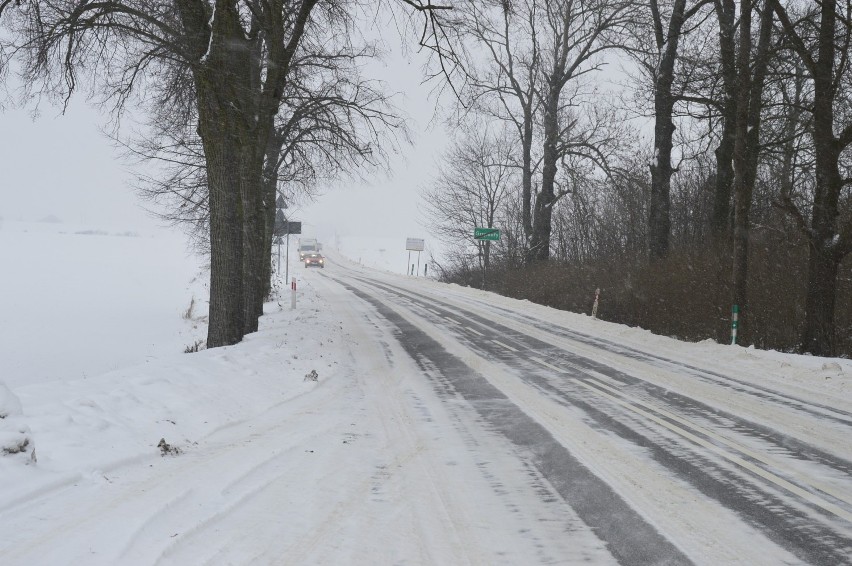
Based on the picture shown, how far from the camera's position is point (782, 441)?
6074 millimetres

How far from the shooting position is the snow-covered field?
364 centimetres

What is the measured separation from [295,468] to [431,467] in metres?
1.11

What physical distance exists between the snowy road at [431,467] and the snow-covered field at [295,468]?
0.07ft

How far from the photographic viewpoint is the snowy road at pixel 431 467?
12.1 feet

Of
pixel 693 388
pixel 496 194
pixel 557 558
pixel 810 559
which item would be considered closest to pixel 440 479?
pixel 557 558

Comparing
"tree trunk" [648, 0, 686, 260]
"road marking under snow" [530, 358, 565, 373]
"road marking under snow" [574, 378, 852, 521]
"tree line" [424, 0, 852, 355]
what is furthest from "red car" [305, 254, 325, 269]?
"road marking under snow" [574, 378, 852, 521]

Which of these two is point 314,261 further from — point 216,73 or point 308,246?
point 216,73

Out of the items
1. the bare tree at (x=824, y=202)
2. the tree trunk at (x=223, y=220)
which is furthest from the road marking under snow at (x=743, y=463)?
the tree trunk at (x=223, y=220)

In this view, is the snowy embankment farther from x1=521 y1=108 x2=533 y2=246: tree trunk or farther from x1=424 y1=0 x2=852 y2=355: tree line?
x1=521 y1=108 x2=533 y2=246: tree trunk

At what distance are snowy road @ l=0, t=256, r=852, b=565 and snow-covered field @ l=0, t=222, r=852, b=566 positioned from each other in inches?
0.9

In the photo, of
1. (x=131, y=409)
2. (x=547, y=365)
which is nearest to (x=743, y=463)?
(x=547, y=365)

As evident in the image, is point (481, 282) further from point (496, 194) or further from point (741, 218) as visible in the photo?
point (741, 218)

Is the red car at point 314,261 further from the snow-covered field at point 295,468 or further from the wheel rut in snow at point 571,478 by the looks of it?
the wheel rut in snow at point 571,478

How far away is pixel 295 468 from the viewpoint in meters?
5.06
